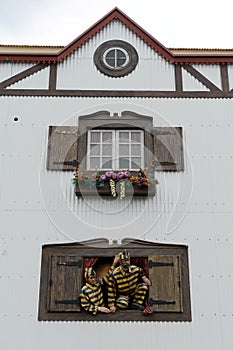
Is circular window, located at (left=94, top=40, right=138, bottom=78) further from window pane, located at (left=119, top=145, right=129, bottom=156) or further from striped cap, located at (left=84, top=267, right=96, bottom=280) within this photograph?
striped cap, located at (left=84, top=267, right=96, bottom=280)

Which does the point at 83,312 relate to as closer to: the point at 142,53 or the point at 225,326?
the point at 225,326

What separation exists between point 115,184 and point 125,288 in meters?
2.18

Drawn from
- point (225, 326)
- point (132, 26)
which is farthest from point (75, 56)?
point (225, 326)

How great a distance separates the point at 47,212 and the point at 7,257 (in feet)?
4.10

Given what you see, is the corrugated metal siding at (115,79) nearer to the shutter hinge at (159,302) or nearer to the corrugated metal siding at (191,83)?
the corrugated metal siding at (191,83)

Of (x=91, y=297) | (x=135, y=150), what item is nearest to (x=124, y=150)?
(x=135, y=150)

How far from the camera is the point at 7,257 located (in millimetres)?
11070

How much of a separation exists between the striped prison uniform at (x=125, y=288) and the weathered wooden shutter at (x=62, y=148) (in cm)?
260

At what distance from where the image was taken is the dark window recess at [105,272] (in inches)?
419

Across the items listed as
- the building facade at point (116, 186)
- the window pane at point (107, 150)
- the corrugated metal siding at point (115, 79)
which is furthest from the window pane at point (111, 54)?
the window pane at point (107, 150)

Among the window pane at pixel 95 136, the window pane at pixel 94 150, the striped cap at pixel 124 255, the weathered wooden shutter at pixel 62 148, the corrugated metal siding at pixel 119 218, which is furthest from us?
the window pane at pixel 95 136

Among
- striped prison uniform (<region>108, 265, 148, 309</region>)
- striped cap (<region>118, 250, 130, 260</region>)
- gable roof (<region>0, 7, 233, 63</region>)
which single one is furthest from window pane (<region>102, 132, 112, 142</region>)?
striped prison uniform (<region>108, 265, 148, 309</region>)

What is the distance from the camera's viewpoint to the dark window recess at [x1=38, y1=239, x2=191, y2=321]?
419 inches

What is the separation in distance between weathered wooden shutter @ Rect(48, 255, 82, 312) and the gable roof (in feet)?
16.1
